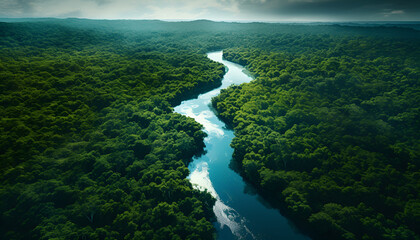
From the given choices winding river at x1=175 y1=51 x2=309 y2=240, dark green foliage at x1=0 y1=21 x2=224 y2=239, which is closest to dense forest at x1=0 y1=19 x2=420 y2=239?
dark green foliage at x1=0 y1=21 x2=224 y2=239

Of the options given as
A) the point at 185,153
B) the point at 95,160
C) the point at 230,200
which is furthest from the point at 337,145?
the point at 95,160

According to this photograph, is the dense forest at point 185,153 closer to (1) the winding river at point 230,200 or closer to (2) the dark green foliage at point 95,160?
(2) the dark green foliage at point 95,160

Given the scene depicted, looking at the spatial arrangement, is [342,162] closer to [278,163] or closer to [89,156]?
[278,163]

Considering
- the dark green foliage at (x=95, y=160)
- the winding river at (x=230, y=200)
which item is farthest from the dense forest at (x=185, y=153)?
the winding river at (x=230, y=200)

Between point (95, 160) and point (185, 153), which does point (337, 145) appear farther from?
point (95, 160)

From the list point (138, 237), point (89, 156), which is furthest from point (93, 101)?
point (138, 237)

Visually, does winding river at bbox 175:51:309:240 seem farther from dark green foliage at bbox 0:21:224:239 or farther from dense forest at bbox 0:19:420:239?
dark green foliage at bbox 0:21:224:239
